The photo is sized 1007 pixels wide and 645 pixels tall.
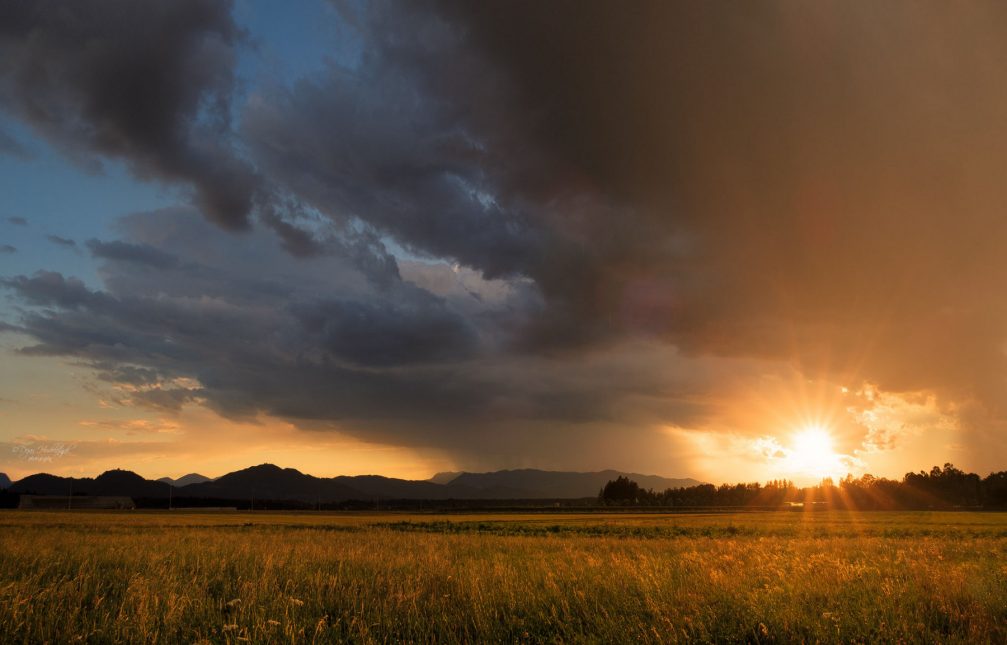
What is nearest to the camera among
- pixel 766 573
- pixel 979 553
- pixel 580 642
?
pixel 580 642

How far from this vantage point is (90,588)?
43.0 ft

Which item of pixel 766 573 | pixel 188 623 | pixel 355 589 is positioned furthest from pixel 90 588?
pixel 766 573

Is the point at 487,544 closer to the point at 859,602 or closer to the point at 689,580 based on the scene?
the point at 689,580

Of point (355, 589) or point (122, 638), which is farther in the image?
point (355, 589)

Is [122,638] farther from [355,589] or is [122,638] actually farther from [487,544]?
[487,544]

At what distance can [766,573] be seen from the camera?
1388 cm

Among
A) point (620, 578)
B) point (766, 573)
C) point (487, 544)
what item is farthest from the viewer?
point (487, 544)

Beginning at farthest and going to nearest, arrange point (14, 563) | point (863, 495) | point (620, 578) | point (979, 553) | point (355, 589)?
point (863, 495) → point (979, 553) → point (14, 563) → point (620, 578) → point (355, 589)

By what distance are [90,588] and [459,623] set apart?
858 cm

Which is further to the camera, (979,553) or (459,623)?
(979,553)

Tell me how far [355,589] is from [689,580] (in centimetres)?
659

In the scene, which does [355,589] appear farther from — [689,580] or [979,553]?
[979,553]

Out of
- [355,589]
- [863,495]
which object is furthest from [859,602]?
[863,495]

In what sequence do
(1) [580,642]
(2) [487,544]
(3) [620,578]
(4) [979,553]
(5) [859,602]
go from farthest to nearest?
(2) [487,544] < (4) [979,553] < (3) [620,578] < (5) [859,602] < (1) [580,642]
